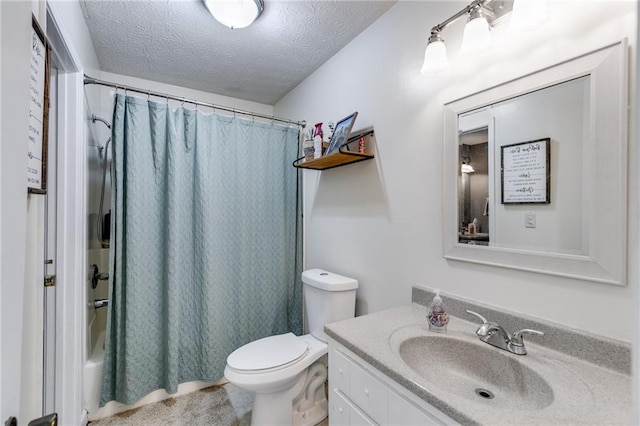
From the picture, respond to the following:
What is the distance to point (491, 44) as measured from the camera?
1104 millimetres

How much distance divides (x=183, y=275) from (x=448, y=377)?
1.65 meters

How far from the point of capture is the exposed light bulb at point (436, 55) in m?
1.19

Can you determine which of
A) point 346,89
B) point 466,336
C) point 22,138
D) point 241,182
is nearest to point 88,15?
point 241,182

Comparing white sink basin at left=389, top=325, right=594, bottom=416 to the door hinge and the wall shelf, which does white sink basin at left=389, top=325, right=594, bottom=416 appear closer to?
the wall shelf

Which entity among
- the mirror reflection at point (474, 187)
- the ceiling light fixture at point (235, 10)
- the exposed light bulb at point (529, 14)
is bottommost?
the mirror reflection at point (474, 187)

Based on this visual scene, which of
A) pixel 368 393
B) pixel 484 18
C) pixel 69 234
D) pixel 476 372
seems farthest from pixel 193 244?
pixel 484 18

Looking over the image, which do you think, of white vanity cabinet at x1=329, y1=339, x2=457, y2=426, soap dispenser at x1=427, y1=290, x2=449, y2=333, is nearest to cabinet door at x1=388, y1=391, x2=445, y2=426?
white vanity cabinet at x1=329, y1=339, x2=457, y2=426

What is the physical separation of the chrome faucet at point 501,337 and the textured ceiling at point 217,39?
5.30 feet

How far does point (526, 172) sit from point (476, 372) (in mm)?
728

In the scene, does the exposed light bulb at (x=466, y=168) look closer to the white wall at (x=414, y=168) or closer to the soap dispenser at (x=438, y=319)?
the white wall at (x=414, y=168)

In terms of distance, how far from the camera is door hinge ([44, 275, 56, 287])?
4.25 feet

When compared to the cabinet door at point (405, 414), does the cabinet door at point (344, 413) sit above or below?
below

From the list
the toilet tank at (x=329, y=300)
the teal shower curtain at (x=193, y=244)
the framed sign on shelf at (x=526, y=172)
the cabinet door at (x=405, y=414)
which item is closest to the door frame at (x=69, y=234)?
the teal shower curtain at (x=193, y=244)

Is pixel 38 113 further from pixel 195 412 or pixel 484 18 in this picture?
pixel 195 412
